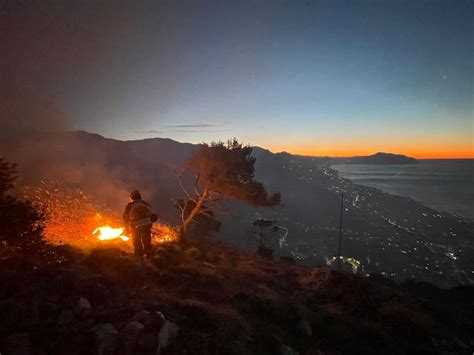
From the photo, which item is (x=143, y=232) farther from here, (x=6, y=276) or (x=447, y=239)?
(x=447, y=239)

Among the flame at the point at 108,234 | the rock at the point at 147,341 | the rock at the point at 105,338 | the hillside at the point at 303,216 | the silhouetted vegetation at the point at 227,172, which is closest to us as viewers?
the rock at the point at 105,338

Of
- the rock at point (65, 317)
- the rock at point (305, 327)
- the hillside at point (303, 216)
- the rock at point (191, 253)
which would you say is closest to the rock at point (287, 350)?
the rock at point (305, 327)

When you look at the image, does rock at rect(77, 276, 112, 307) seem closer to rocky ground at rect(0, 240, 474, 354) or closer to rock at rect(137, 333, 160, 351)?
rocky ground at rect(0, 240, 474, 354)

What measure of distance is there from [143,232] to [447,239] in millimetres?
110182

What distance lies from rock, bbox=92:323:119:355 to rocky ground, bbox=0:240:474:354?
0.6 inches

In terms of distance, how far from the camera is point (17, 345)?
4.26m

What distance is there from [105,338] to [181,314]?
5.60 ft

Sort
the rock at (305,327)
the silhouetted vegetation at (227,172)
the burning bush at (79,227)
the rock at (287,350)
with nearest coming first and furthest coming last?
1. the rock at (287,350)
2. the rock at (305,327)
3. the burning bush at (79,227)
4. the silhouetted vegetation at (227,172)

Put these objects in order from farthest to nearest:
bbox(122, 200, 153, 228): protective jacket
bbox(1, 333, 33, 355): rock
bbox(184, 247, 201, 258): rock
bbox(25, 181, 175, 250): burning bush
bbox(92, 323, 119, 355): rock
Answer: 1. bbox(184, 247, 201, 258): rock
2. bbox(25, 181, 175, 250): burning bush
3. bbox(122, 200, 153, 228): protective jacket
4. bbox(92, 323, 119, 355): rock
5. bbox(1, 333, 33, 355): rock

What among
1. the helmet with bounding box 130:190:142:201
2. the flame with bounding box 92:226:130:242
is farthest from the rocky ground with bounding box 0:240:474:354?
the helmet with bounding box 130:190:142:201

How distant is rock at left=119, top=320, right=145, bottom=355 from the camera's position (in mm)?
4496

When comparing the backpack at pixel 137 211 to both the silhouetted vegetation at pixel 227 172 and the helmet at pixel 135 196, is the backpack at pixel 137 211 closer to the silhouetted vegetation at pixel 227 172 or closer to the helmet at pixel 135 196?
the helmet at pixel 135 196

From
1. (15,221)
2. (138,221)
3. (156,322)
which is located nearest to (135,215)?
(138,221)

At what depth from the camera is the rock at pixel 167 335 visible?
15.3 feet
